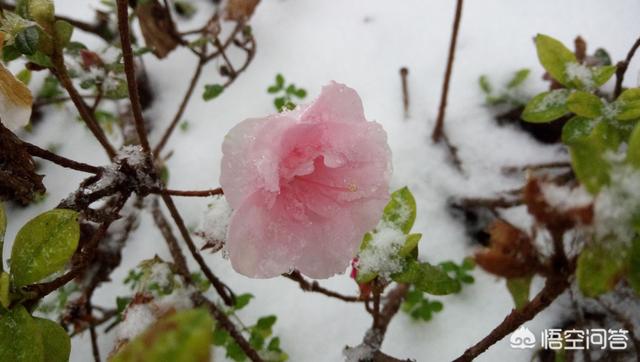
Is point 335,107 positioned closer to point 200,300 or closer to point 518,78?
point 200,300

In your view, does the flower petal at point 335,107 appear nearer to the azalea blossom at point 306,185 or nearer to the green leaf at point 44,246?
the azalea blossom at point 306,185

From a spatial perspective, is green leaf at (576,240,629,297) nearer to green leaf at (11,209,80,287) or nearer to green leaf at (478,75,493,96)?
green leaf at (11,209,80,287)

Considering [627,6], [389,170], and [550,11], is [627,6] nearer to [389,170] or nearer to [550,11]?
[550,11]

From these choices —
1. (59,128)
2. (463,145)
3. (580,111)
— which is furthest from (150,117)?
(580,111)

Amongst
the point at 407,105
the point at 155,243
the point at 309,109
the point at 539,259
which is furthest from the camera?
the point at 407,105

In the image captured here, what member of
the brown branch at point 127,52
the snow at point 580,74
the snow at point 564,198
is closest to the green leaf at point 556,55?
the snow at point 580,74

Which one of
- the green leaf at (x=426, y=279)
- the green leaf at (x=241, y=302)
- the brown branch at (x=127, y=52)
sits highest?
the brown branch at (x=127, y=52)
